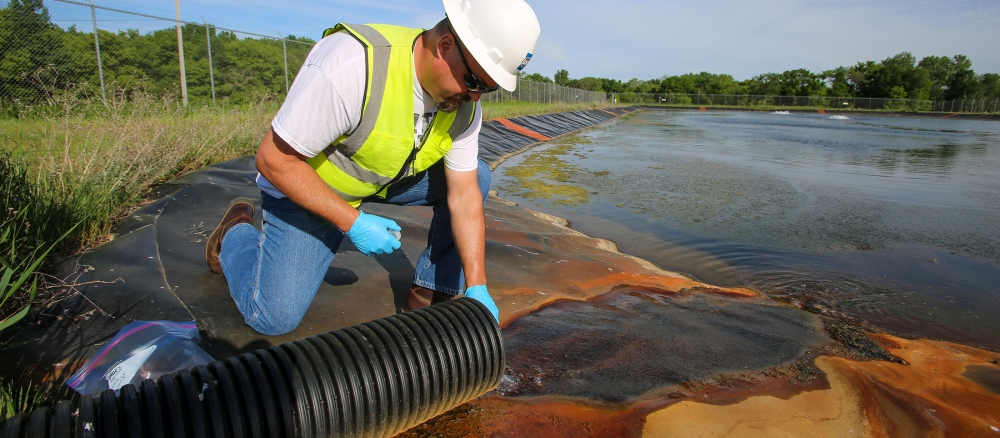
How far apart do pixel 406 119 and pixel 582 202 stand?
15.4ft

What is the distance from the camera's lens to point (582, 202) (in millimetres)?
6613

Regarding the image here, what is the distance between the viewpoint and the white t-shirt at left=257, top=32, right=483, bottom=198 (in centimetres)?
185

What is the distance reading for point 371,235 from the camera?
208cm

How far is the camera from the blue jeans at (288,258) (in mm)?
2287

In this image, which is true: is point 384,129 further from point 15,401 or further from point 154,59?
point 154,59

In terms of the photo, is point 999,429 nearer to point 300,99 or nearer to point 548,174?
A: point 300,99

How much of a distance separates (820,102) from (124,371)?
2605 inches

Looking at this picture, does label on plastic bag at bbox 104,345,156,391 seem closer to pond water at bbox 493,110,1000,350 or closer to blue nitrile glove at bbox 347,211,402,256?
blue nitrile glove at bbox 347,211,402,256

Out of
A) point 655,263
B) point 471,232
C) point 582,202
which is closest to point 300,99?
point 471,232

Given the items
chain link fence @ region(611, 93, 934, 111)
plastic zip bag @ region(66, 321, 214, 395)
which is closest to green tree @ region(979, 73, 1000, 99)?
chain link fence @ region(611, 93, 934, 111)

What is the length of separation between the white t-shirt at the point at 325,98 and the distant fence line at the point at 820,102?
56.1 m

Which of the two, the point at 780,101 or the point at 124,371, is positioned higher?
the point at 780,101

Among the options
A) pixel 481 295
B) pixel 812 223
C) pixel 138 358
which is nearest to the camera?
pixel 138 358

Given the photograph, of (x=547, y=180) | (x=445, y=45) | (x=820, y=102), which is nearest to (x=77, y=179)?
(x=445, y=45)
